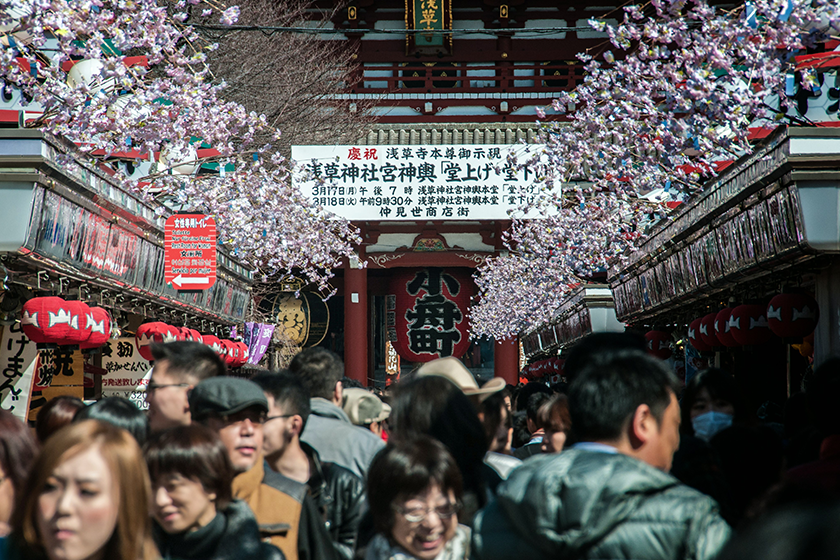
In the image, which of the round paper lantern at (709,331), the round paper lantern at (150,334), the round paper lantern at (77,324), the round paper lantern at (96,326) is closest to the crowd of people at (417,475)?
the round paper lantern at (77,324)

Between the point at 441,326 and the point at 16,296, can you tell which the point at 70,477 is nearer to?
the point at 16,296

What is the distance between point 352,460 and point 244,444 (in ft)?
3.52

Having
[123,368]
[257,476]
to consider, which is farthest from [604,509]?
[123,368]

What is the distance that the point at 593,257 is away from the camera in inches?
685

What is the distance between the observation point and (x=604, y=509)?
2.26 meters

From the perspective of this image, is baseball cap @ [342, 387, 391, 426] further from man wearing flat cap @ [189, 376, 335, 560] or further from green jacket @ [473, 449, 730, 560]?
green jacket @ [473, 449, 730, 560]

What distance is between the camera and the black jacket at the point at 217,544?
2.80 m

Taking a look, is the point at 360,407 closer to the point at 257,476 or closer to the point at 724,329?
the point at 257,476

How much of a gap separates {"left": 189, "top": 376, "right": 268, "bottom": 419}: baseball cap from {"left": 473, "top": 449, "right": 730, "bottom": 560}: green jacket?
146 cm

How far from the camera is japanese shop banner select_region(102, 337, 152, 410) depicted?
1202 cm

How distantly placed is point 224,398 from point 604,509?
1720 millimetres

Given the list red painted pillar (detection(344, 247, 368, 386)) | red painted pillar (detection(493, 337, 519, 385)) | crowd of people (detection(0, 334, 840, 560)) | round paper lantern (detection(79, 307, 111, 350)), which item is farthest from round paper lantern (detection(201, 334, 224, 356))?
red painted pillar (detection(493, 337, 519, 385))

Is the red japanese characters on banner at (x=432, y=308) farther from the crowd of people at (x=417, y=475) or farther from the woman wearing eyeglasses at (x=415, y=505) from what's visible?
the woman wearing eyeglasses at (x=415, y=505)

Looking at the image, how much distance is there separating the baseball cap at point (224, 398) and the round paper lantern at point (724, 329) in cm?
662
